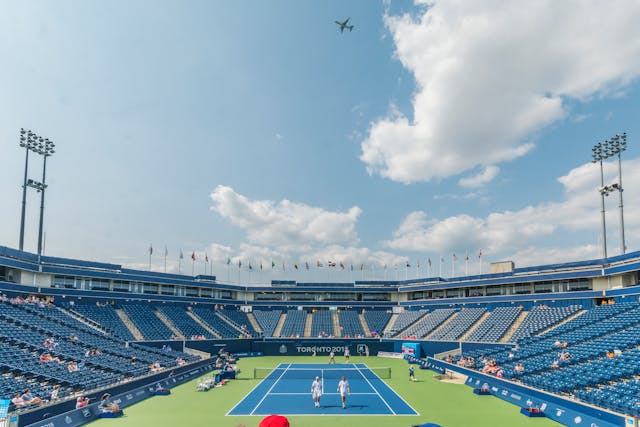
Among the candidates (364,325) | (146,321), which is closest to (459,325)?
(364,325)

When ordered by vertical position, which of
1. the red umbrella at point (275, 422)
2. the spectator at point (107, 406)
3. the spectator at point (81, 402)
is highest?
the red umbrella at point (275, 422)

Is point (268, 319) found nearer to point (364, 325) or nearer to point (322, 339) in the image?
point (322, 339)

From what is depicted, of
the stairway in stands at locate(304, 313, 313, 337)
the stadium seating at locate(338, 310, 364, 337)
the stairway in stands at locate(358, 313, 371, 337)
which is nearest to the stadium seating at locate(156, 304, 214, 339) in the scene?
the stairway in stands at locate(304, 313, 313, 337)

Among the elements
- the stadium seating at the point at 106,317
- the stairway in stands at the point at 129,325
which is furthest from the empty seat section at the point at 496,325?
the stadium seating at the point at 106,317

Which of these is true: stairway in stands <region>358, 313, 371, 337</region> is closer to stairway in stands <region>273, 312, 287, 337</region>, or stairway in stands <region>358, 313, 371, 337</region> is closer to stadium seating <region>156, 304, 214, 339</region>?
stairway in stands <region>273, 312, 287, 337</region>

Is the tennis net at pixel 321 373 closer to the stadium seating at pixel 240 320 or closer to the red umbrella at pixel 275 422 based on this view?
the stadium seating at pixel 240 320

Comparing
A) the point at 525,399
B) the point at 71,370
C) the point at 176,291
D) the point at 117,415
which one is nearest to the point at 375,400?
the point at 525,399
